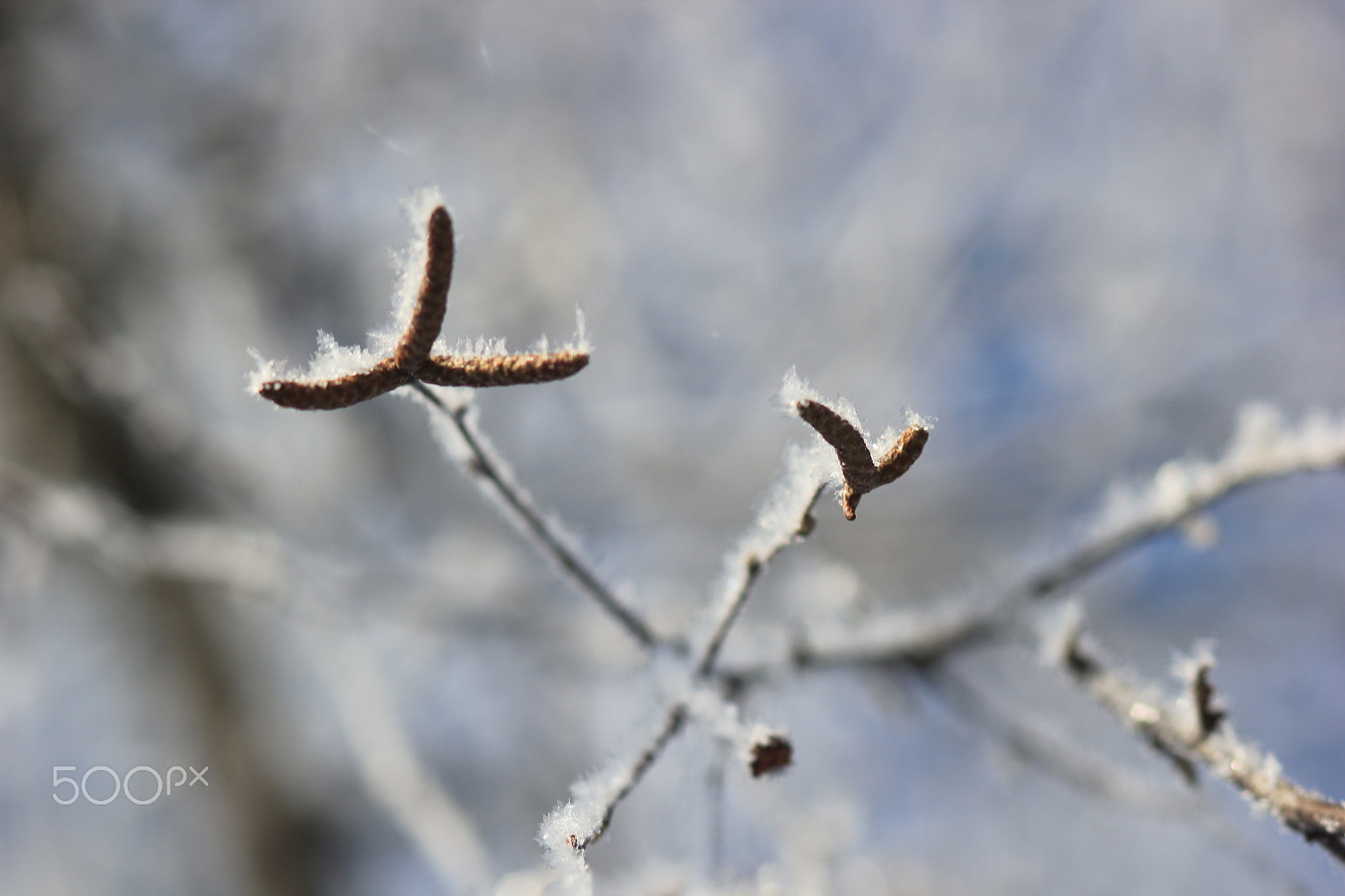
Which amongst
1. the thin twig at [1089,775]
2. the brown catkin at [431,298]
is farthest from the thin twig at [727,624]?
the thin twig at [1089,775]

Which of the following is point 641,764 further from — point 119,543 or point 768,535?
point 119,543

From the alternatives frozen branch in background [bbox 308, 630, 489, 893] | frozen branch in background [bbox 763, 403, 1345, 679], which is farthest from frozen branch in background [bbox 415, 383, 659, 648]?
frozen branch in background [bbox 308, 630, 489, 893]

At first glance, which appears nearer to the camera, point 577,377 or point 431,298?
point 431,298

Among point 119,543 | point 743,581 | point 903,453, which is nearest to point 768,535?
point 743,581

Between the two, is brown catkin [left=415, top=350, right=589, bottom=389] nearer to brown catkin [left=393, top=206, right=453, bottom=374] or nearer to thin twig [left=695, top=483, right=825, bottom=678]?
brown catkin [left=393, top=206, right=453, bottom=374]

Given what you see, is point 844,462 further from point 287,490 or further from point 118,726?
point 118,726

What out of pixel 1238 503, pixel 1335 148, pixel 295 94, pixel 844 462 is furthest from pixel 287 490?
pixel 1335 148
